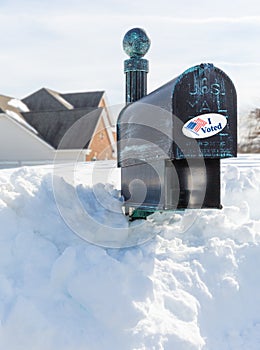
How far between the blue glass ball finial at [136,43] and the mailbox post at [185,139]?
89 cm

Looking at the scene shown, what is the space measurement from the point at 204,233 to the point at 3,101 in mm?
20432

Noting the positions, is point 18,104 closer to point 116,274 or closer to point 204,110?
point 204,110

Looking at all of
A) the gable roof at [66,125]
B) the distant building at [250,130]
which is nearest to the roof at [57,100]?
the gable roof at [66,125]

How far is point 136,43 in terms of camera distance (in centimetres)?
475

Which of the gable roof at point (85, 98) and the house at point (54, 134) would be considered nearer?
the house at point (54, 134)

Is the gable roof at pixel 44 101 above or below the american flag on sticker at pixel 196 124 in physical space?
below

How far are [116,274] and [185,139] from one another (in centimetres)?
110

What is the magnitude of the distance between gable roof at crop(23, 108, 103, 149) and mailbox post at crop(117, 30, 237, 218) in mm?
16152

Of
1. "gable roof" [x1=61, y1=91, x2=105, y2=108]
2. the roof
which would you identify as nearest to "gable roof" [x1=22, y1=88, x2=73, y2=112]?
the roof

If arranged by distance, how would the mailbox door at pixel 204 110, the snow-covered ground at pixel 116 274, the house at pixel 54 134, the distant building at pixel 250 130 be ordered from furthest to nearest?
A: the distant building at pixel 250 130, the house at pixel 54 134, the mailbox door at pixel 204 110, the snow-covered ground at pixel 116 274

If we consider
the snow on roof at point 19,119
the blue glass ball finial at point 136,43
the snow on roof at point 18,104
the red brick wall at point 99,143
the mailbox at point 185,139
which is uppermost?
the blue glass ball finial at point 136,43

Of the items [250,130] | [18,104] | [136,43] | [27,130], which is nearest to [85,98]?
[18,104]

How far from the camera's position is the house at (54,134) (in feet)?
66.7

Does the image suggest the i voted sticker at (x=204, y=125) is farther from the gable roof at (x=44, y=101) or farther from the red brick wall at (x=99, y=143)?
the gable roof at (x=44, y=101)
